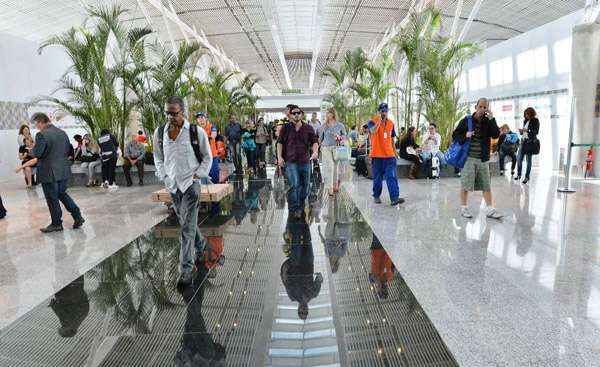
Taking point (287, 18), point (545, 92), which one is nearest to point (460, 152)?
point (545, 92)

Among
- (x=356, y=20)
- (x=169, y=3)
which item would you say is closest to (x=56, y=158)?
→ (x=169, y=3)

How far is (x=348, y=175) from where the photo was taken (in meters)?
12.2

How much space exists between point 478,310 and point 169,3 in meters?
21.6

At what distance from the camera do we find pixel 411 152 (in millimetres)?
10664

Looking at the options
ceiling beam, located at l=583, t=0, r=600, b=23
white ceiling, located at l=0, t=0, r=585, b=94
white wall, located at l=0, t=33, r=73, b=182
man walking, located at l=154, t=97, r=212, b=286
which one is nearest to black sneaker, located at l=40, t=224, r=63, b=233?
man walking, located at l=154, t=97, r=212, b=286

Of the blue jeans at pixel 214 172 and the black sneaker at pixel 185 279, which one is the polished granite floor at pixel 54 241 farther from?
the blue jeans at pixel 214 172

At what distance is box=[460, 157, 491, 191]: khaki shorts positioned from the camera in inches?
238

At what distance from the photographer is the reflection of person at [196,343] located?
259cm

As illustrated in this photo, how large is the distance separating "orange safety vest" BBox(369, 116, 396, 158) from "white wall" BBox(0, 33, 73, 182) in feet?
37.7

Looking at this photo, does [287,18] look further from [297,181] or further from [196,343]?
[196,343]

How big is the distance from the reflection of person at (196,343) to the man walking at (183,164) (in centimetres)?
47

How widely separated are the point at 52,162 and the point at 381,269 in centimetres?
469

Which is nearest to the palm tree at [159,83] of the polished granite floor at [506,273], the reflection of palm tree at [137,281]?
the polished granite floor at [506,273]

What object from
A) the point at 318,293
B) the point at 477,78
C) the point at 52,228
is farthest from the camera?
the point at 477,78
